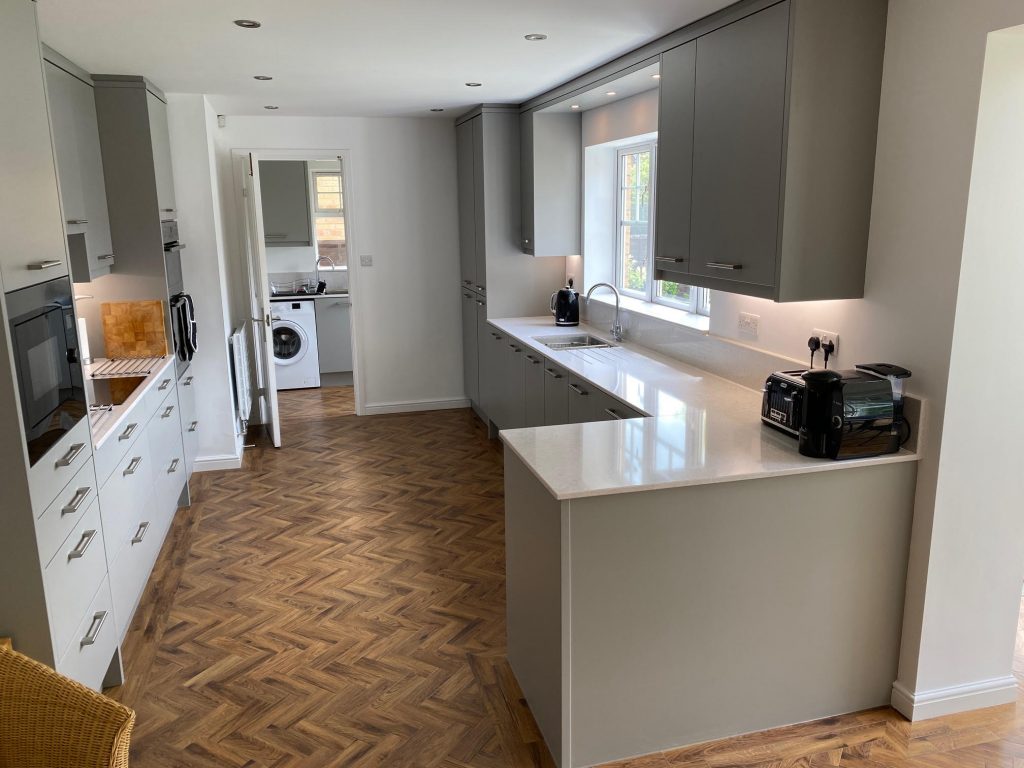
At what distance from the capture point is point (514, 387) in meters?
4.86

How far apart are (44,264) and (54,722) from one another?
4.41 ft

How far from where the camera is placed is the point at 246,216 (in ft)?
17.3

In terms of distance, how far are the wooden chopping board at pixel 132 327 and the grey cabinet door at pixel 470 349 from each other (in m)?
2.35

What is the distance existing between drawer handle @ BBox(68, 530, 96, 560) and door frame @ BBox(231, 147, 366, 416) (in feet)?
10.2

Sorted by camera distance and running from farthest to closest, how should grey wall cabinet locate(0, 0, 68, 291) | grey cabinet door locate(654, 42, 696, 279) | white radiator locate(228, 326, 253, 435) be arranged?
1. white radiator locate(228, 326, 253, 435)
2. grey cabinet door locate(654, 42, 696, 279)
3. grey wall cabinet locate(0, 0, 68, 291)

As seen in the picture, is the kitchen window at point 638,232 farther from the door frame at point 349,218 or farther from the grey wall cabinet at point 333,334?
the grey wall cabinet at point 333,334

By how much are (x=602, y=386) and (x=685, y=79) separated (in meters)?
1.32

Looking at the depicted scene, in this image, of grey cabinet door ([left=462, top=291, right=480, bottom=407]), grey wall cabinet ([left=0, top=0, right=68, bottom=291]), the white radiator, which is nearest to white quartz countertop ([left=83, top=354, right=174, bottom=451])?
grey wall cabinet ([left=0, top=0, right=68, bottom=291])

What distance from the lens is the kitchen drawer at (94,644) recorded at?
7.61 feet

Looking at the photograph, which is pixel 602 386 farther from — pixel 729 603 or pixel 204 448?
pixel 204 448

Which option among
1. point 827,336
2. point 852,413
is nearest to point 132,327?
point 827,336

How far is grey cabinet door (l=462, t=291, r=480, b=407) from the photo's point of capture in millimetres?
5934

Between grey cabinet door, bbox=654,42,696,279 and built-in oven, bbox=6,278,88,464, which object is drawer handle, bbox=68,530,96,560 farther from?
grey cabinet door, bbox=654,42,696,279

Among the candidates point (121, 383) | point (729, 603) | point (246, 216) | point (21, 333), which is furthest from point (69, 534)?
point (246, 216)
